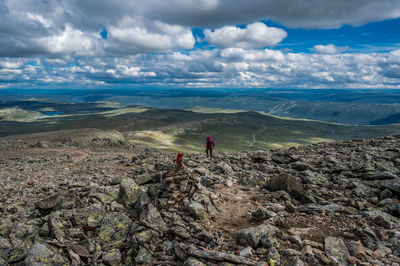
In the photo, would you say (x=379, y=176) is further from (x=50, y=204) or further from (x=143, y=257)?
(x=50, y=204)

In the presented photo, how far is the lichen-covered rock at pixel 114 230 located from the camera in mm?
10766

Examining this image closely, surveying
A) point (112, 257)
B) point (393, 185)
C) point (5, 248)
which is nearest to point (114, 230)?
point (112, 257)

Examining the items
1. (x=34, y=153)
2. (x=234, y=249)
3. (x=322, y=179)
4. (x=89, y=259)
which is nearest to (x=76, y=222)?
(x=89, y=259)

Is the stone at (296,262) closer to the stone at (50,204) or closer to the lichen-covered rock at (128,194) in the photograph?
the lichen-covered rock at (128,194)

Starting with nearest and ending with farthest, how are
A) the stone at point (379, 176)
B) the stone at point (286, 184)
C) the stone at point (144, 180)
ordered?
the stone at point (286, 184), the stone at point (379, 176), the stone at point (144, 180)

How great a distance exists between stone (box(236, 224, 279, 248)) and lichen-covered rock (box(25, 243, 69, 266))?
7375mm

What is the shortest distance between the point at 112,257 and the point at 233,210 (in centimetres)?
679

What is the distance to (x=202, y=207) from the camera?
39.8ft

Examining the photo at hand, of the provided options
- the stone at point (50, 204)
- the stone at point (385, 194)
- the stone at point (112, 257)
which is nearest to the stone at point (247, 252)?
the stone at point (112, 257)

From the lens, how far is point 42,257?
371 inches

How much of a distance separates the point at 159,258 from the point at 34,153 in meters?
43.6

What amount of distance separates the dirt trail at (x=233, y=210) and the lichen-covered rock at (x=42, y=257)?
6419 millimetres

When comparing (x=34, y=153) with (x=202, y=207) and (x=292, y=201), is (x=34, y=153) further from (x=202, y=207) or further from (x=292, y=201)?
(x=292, y=201)

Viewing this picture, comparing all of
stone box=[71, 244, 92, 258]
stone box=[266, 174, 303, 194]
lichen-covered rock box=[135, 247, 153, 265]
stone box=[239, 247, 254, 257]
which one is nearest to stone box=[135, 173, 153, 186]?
stone box=[71, 244, 92, 258]
